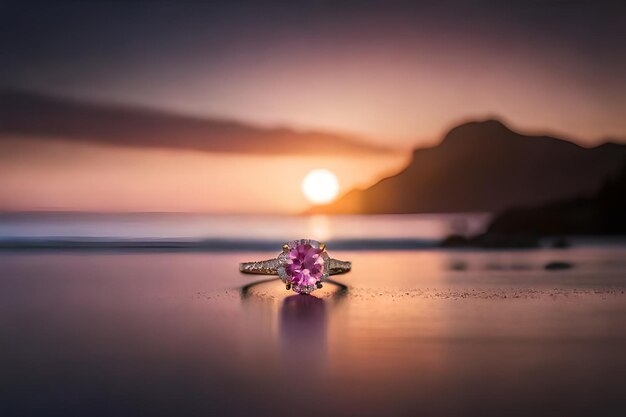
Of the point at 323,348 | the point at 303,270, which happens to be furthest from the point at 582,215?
the point at 323,348

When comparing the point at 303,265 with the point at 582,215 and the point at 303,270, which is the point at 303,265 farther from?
the point at 582,215

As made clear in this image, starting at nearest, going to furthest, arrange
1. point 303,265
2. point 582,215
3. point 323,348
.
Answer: point 323,348 → point 303,265 → point 582,215

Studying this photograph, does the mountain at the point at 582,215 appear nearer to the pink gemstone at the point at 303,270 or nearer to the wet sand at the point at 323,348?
the wet sand at the point at 323,348

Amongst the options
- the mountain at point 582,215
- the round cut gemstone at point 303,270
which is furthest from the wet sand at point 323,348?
the mountain at point 582,215

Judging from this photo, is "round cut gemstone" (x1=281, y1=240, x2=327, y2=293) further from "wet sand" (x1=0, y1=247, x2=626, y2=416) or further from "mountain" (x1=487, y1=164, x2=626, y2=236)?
"mountain" (x1=487, y1=164, x2=626, y2=236)

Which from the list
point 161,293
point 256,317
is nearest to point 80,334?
point 256,317

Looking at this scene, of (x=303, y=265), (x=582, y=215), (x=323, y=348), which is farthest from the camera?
(x=582, y=215)
